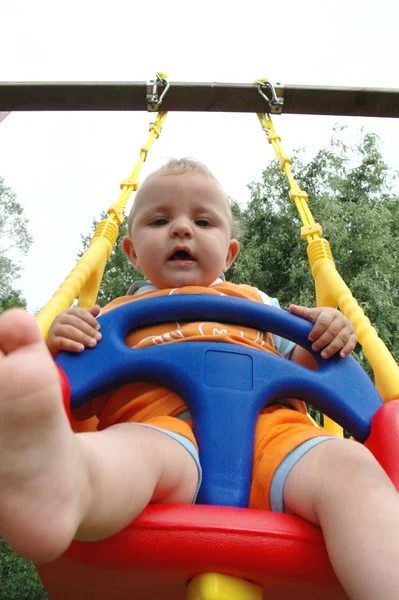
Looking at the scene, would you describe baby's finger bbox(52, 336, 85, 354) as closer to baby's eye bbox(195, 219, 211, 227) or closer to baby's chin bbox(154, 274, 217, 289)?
baby's chin bbox(154, 274, 217, 289)

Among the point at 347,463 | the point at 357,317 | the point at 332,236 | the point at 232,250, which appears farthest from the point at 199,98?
the point at 332,236

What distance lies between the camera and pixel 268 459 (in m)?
0.84

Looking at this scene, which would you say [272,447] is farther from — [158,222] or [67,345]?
[158,222]

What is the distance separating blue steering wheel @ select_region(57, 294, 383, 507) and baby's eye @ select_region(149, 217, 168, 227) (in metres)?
0.25

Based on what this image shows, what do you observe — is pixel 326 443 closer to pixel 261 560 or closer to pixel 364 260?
pixel 261 560

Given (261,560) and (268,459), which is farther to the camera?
(268,459)

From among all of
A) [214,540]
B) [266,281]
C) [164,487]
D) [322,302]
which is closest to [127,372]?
[164,487]

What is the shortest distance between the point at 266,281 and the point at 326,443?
209 inches

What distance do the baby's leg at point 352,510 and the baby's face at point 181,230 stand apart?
1.67ft

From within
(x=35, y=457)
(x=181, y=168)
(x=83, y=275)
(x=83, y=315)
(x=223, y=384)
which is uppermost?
(x=181, y=168)

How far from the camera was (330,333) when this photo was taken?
3.44 ft

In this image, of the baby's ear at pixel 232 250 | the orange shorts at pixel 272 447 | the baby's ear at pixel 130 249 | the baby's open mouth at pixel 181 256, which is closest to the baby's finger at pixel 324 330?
the orange shorts at pixel 272 447

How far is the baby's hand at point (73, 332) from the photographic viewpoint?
0.98 metres

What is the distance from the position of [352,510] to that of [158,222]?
29.4 inches
